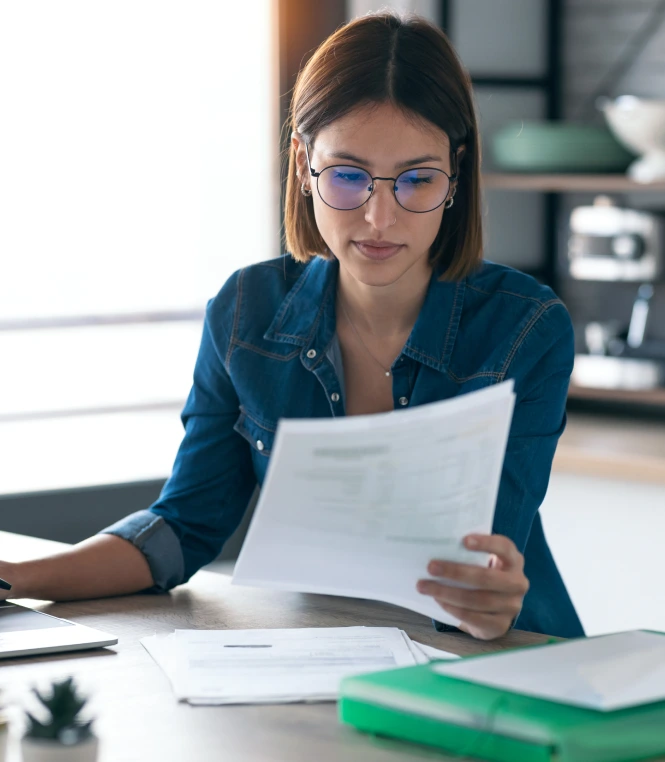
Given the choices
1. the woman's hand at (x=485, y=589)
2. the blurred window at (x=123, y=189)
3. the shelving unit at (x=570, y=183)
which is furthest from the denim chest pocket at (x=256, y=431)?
the shelving unit at (x=570, y=183)

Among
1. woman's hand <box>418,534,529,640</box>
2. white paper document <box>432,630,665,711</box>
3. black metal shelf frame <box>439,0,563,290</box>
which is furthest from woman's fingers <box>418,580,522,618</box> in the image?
black metal shelf frame <box>439,0,563,290</box>

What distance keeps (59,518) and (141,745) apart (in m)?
1.54

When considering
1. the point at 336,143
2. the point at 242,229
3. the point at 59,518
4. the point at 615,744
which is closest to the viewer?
the point at 615,744

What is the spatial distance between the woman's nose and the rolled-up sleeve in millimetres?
317

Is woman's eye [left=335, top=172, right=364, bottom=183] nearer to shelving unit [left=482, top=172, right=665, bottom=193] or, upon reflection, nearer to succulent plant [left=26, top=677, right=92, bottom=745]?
succulent plant [left=26, top=677, right=92, bottom=745]

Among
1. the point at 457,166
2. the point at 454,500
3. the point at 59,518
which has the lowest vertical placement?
the point at 59,518

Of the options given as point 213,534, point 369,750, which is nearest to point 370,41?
point 213,534

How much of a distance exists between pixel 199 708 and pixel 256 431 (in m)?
0.59

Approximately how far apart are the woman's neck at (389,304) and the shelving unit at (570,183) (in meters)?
1.50

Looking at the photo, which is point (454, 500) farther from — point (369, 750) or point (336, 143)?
point (336, 143)

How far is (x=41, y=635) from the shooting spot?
51.5 inches

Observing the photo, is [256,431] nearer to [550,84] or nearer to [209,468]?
[209,468]

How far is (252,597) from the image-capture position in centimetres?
150

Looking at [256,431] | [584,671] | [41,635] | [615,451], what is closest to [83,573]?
[41,635]
